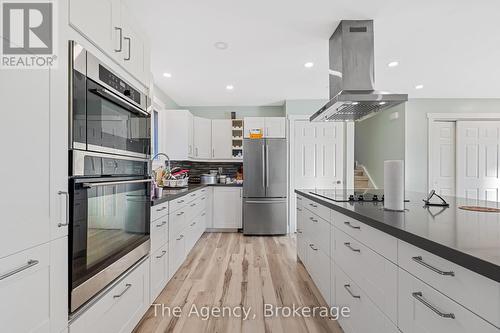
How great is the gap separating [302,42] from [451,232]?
2334mm

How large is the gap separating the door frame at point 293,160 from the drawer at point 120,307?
3.18 m

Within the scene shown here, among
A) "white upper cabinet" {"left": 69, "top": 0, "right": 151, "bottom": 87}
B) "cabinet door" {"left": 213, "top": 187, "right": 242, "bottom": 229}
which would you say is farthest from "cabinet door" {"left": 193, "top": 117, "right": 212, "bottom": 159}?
"white upper cabinet" {"left": 69, "top": 0, "right": 151, "bottom": 87}

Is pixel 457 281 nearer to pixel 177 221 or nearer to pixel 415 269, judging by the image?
pixel 415 269

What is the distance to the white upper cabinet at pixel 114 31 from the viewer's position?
127cm

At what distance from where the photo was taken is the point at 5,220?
83 centimetres

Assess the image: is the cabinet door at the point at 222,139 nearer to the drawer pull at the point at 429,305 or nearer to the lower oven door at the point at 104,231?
the lower oven door at the point at 104,231

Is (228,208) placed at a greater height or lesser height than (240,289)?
greater

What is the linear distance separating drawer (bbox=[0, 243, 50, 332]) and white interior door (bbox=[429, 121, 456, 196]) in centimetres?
573

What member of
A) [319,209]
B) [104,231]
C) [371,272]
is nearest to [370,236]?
[371,272]

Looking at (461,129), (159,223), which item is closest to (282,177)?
(159,223)

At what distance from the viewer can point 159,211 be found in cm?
216

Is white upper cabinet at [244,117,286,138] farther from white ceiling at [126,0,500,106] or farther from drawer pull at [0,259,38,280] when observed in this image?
drawer pull at [0,259,38,280]

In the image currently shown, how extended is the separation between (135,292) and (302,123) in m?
3.86

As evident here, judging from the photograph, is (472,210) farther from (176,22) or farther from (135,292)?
(176,22)
